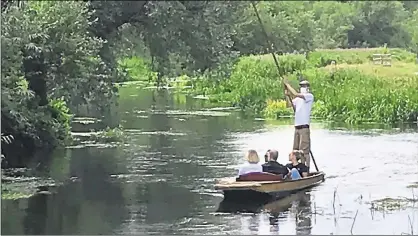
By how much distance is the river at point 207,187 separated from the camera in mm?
14578

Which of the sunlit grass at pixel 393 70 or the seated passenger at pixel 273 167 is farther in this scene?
the sunlit grass at pixel 393 70

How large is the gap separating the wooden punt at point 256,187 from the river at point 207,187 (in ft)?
0.76

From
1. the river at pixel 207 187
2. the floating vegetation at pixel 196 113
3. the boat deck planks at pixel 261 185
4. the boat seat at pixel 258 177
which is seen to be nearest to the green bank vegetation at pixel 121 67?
the river at pixel 207 187

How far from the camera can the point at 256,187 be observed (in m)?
16.4

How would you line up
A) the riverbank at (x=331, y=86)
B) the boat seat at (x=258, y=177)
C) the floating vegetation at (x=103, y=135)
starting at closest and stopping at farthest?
the boat seat at (x=258, y=177) < the floating vegetation at (x=103, y=135) < the riverbank at (x=331, y=86)

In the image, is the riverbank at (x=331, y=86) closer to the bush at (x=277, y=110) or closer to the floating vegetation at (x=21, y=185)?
the bush at (x=277, y=110)

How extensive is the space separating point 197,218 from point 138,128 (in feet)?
56.6

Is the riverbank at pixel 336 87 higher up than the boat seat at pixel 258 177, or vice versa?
the riverbank at pixel 336 87

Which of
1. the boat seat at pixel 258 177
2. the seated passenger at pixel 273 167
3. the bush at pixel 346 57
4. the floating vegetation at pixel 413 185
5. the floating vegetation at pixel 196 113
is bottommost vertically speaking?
the floating vegetation at pixel 413 185

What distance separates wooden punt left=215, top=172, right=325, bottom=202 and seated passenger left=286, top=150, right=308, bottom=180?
0.50 meters

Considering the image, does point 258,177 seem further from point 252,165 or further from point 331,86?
point 331,86

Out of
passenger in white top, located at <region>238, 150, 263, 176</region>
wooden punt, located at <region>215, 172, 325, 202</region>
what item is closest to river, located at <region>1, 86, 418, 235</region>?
wooden punt, located at <region>215, 172, 325, 202</region>

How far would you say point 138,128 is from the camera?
32.2 m

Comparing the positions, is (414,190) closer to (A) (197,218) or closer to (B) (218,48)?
(A) (197,218)
